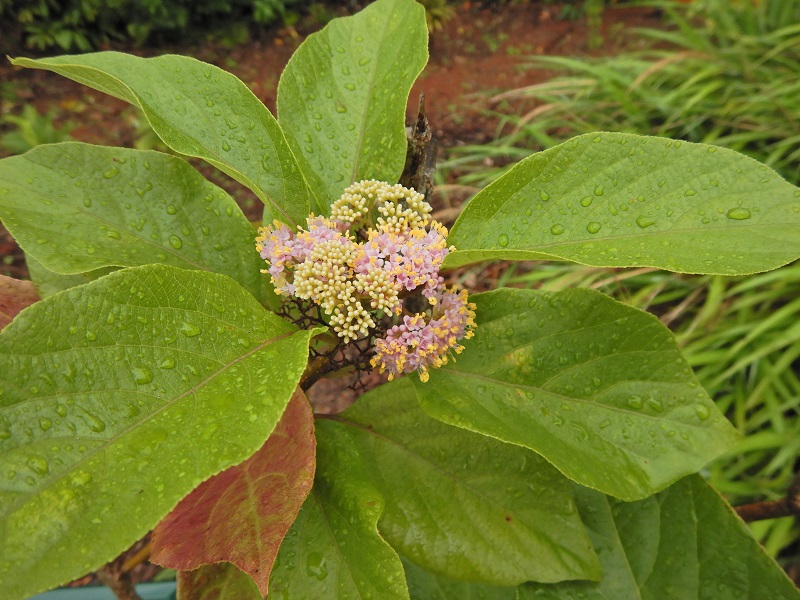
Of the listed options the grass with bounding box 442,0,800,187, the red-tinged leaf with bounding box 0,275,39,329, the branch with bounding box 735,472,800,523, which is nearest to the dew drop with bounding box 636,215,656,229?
the branch with bounding box 735,472,800,523

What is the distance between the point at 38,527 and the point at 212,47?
Result: 5.94 meters

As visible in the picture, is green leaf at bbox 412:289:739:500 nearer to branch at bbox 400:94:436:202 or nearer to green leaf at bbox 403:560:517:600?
branch at bbox 400:94:436:202

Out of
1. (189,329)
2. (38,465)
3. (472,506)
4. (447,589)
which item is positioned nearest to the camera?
(38,465)

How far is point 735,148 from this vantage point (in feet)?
9.45

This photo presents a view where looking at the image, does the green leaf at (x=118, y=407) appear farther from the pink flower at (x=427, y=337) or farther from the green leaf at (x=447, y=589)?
the green leaf at (x=447, y=589)

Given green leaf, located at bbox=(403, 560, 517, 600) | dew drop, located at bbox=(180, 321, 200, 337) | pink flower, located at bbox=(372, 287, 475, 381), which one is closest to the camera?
dew drop, located at bbox=(180, 321, 200, 337)

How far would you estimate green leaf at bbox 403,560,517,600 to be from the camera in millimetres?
991

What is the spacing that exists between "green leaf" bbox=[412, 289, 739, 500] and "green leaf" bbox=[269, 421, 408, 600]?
0.55ft

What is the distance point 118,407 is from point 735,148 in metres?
3.21

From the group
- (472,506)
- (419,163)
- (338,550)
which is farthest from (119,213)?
(472,506)

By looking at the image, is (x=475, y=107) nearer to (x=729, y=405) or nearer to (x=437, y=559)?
(x=729, y=405)

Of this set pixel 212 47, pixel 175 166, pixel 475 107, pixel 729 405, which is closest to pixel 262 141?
pixel 175 166

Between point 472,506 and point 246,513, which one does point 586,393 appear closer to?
point 472,506

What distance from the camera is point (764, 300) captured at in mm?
2451
